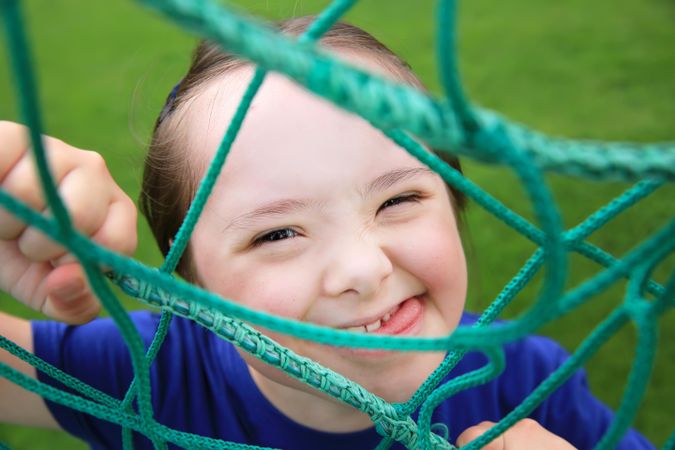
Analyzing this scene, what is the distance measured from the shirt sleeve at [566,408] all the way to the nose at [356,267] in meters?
0.35

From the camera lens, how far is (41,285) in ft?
1.67

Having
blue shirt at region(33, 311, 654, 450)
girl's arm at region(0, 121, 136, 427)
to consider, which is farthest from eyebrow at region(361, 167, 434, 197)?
blue shirt at region(33, 311, 654, 450)

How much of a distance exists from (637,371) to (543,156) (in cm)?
15

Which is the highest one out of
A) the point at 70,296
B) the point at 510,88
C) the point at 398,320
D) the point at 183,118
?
the point at 510,88

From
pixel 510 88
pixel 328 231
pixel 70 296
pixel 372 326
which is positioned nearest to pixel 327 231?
pixel 328 231

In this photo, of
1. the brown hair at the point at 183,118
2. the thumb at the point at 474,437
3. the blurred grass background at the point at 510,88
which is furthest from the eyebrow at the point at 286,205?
the blurred grass background at the point at 510,88

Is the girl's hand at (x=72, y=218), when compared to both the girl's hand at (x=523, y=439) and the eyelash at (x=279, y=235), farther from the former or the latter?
the girl's hand at (x=523, y=439)

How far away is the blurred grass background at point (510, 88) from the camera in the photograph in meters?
1.32

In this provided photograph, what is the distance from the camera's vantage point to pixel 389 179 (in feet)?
2.04

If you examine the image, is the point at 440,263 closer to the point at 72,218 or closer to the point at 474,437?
the point at 474,437

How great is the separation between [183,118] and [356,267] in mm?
266

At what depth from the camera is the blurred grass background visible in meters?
1.32

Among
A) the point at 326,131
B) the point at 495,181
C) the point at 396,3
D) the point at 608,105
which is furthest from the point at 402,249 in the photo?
the point at 396,3

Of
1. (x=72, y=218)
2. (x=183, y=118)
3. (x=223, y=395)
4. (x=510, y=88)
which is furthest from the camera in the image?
(x=510, y=88)
